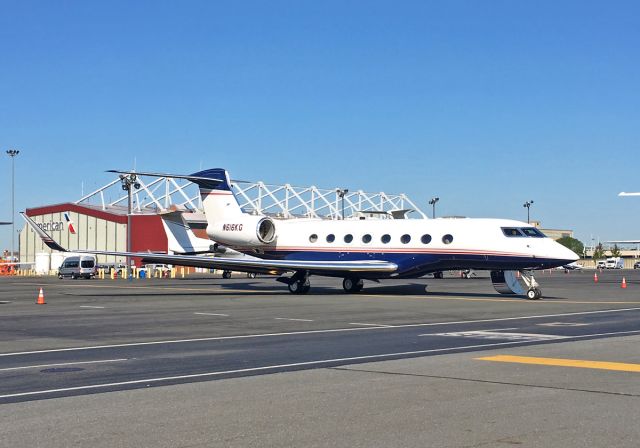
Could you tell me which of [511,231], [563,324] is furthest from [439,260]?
[563,324]

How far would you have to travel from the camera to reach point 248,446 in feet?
23.4

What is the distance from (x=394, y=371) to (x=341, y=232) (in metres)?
26.7

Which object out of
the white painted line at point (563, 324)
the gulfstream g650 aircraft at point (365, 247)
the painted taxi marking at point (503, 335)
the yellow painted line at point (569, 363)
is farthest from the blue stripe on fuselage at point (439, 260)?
the yellow painted line at point (569, 363)

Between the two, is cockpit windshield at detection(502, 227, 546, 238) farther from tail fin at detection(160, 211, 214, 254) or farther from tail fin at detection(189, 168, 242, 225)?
tail fin at detection(160, 211, 214, 254)

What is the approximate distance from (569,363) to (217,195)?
1214 inches

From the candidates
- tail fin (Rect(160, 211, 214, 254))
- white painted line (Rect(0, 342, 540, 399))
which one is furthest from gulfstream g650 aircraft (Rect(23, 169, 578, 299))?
white painted line (Rect(0, 342, 540, 399))

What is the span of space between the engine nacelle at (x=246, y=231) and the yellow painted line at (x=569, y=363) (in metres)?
27.1

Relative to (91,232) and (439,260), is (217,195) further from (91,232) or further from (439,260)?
(91,232)

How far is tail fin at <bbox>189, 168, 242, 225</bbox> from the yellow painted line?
29.2 metres

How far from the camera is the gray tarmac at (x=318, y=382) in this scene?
7.65 metres

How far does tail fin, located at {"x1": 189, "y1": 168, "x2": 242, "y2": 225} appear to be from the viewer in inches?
1631

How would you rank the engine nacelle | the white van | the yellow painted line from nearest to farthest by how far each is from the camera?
1. the yellow painted line
2. the engine nacelle
3. the white van

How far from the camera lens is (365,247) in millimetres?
37094

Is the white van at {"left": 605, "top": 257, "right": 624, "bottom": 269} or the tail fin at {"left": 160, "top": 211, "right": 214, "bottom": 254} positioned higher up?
the tail fin at {"left": 160, "top": 211, "right": 214, "bottom": 254}
